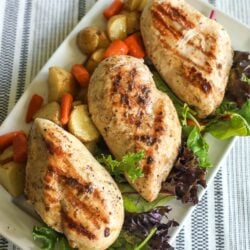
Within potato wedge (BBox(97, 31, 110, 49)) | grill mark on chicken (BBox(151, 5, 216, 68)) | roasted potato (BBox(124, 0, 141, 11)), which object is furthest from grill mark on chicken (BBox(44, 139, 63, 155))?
roasted potato (BBox(124, 0, 141, 11))

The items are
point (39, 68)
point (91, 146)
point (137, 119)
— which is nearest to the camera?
point (137, 119)

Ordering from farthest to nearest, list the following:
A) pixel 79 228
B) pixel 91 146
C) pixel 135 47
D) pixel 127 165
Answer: pixel 135 47, pixel 91 146, pixel 127 165, pixel 79 228

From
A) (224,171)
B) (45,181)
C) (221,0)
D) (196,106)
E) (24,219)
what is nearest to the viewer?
(45,181)

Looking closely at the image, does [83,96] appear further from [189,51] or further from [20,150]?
[189,51]

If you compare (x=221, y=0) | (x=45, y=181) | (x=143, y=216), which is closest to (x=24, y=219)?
(x=45, y=181)

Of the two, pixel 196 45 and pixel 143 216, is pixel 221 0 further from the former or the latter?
pixel 143 216

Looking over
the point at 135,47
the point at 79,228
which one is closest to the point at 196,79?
the point at 135,47

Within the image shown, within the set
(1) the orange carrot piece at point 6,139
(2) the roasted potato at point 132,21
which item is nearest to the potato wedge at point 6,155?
(1) the orange carrot piece at point 6,139
